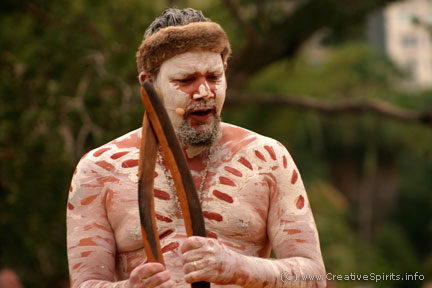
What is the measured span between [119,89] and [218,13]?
353cm

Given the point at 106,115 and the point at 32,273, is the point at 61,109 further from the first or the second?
the point at 32,273

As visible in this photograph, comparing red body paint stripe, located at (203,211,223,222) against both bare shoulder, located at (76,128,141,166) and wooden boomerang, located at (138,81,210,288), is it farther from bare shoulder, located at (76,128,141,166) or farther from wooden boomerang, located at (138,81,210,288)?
bare shoulder, located at (76,128,141,166)

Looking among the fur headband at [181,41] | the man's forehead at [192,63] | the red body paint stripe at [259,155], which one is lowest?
the red body paint stripe at [259,155]

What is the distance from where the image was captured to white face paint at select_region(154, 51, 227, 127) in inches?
140

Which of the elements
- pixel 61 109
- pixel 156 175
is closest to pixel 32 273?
pixel 61 109

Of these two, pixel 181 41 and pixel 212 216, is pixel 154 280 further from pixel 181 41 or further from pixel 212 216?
pixel 181 41

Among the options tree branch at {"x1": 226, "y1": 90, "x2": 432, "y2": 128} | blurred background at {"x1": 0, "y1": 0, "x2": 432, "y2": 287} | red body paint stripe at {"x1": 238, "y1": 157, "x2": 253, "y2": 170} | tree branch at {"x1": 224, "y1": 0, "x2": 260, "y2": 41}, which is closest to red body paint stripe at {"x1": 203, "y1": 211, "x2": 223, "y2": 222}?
red body paint stripe at {"x1": 238, "y1": 157, "x2": 253, "y2": 170}

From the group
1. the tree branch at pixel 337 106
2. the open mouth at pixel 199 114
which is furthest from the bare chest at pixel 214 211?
the tree branch at pixel 337 106

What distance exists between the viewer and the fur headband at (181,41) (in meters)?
3.57

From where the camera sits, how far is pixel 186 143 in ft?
12.0

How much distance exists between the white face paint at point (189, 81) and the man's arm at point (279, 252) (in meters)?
0.39

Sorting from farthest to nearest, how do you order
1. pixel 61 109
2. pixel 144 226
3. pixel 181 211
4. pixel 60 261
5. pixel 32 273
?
pixel 32 273, pixel 60 261, pixel 61 109, pixel 181 211, pixel 144 226

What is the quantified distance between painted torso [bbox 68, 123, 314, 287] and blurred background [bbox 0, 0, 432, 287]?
6.79 m

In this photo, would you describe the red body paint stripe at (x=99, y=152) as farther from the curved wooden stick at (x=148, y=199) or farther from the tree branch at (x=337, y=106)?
the tree branch at (x=337, y=106)
